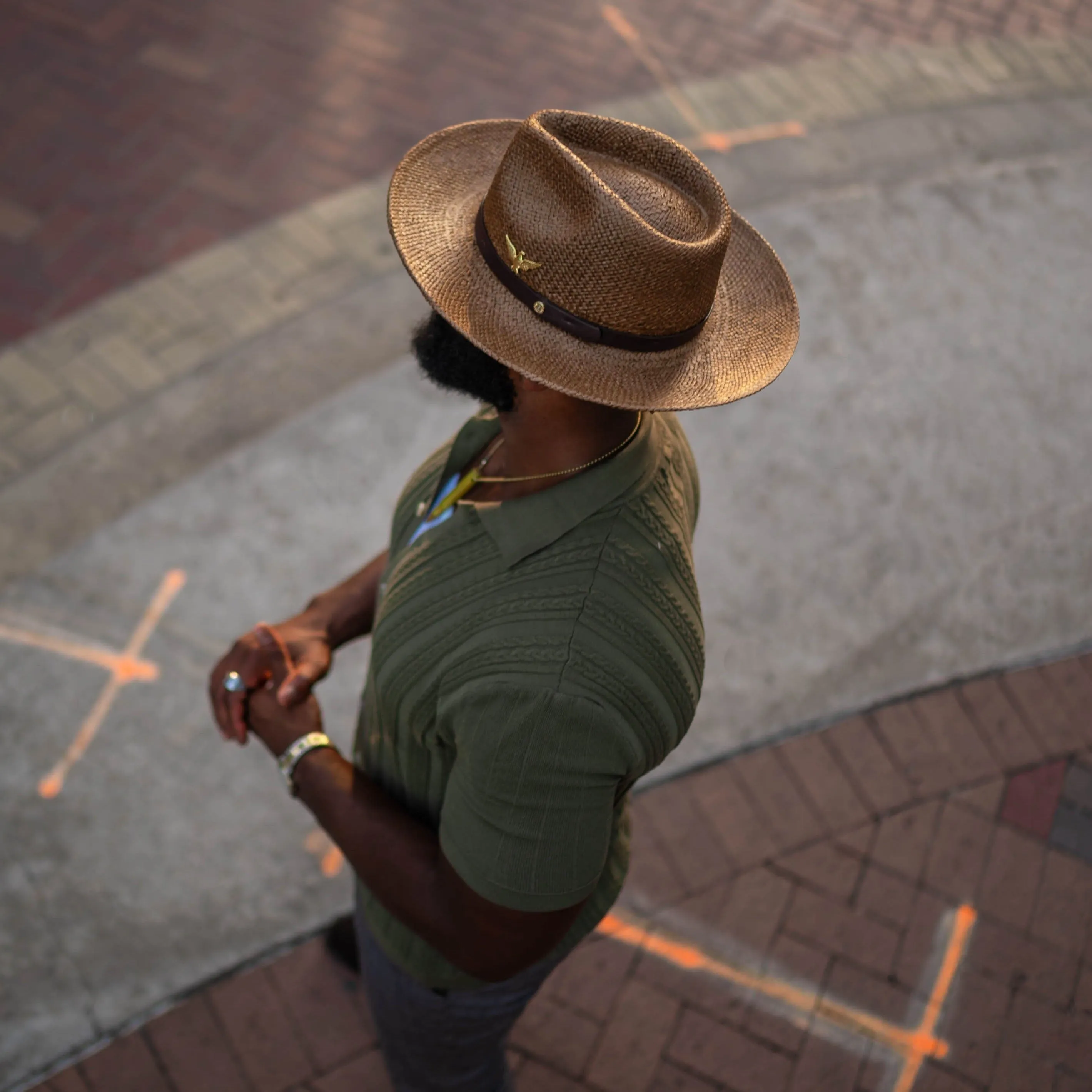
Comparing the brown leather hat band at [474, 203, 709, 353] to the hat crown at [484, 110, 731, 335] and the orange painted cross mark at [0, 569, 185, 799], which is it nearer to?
the hat crown at [484, 110, 731, 335]

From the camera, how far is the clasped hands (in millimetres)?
1885

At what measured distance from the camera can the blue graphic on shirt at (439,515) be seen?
1.73m

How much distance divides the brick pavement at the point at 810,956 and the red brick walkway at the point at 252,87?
2.90 m

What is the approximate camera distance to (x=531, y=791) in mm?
1367

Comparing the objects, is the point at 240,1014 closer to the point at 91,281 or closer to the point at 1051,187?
the point at 91,281

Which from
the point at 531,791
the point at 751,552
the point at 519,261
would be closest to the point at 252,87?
the point at 751,552

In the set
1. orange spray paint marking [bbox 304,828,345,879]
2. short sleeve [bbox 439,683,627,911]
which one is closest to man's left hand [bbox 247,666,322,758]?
short sleeve [bbox 439,683,627,911]

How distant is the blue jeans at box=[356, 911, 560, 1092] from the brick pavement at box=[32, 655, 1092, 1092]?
1.97 feet

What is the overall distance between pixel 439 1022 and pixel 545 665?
948 mm

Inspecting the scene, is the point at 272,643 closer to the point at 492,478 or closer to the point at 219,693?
the point at 219,693

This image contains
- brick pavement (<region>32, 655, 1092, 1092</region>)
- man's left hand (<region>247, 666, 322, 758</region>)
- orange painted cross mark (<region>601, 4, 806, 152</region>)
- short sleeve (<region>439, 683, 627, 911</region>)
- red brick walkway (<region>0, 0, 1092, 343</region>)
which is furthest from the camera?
orange painted cross mark (<region>601, 4, 806, 152</region>)

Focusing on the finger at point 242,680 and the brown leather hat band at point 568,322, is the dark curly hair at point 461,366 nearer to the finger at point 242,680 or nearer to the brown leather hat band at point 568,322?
the brown leather hat band at point 568,322

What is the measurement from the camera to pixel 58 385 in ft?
13.1

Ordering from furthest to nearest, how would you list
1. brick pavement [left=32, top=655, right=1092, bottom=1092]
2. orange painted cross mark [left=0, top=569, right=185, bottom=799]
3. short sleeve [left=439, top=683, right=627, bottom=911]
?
1. orange painted cross mark [left=0, top=569, right=185, bottom=799]
2. brick pavement [left=32, top=655, right=1092, bottom=1092]
3. short sleeve [left=439, top=683, right=627, bottom=911]
